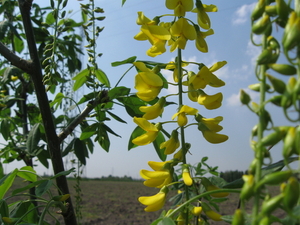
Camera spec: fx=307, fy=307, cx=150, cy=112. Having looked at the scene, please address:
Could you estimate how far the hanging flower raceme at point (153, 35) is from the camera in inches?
27.1

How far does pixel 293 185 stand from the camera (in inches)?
10.8

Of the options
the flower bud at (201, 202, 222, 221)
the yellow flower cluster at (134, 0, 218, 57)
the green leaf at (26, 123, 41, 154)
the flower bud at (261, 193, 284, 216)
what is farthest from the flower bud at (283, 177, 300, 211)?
the green leaf at (26, 123, 41, 154)

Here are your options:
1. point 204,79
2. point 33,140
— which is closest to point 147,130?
point 204,79

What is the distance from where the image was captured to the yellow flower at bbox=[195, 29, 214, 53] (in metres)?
0.79

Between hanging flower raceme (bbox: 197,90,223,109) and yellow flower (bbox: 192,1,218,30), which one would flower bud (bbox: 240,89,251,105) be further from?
yellow flower (bbox: 192,1,218,30)

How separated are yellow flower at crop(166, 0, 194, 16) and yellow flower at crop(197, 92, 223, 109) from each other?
20cm

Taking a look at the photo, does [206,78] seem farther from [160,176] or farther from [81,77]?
[81,77]

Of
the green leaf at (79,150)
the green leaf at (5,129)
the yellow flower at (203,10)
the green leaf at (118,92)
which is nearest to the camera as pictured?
the yellow flower at (203,10)

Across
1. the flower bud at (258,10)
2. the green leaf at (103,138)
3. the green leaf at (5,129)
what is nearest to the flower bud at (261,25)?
the flower bud at (258,10)

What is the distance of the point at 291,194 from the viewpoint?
10.8 inches

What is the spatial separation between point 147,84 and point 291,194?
473 mm

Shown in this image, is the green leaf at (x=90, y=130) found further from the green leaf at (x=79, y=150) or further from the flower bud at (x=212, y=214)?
the flower bud at (x=212, y=214)

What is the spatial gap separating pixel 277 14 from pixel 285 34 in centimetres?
5

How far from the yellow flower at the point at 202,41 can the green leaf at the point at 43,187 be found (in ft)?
1.80
